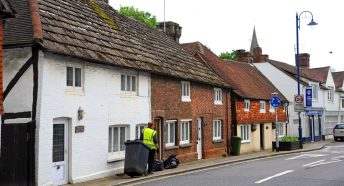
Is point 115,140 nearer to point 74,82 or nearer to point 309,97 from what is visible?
point 74,82

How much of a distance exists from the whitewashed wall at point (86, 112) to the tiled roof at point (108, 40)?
46 cm

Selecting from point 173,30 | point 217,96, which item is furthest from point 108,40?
point 173,30

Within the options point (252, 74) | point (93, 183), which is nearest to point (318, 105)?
point (252, 74)

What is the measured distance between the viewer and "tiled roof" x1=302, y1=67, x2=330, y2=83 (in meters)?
48.7

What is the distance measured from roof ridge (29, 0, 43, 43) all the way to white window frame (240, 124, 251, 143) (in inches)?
740

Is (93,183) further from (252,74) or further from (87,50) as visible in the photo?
(252,74)

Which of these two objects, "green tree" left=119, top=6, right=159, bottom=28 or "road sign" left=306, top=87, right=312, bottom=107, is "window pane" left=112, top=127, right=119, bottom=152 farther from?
"green tree" left=119, top=6, right=159, bottom=28

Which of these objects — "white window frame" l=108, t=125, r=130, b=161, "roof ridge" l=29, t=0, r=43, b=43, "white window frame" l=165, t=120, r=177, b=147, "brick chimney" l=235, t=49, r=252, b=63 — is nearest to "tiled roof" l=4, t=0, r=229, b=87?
"roof ridge" l=29, t=0, r=43, b=43

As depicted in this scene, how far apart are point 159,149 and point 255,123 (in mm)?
13892

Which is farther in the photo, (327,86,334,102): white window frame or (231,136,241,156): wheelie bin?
(327,86,334,102): white window frame

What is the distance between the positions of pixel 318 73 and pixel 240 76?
19.3 metres

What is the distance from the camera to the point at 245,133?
30.8 metres

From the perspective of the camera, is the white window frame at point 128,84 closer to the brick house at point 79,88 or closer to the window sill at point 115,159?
the brick house at point 79,88

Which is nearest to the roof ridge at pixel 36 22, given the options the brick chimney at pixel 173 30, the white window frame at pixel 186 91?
the white window frame at pixel 186 91
